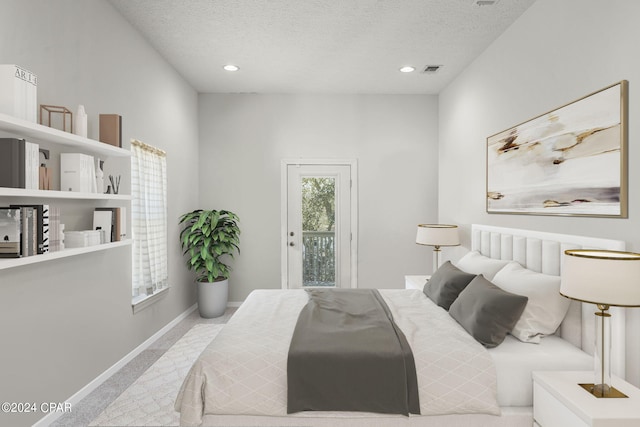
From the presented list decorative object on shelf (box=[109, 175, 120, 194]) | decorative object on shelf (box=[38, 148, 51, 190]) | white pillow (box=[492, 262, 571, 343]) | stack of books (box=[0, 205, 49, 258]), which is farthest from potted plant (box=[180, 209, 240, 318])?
white pillow (box=[492, 262, 571, 343])

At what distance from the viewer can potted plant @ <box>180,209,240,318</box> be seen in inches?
173

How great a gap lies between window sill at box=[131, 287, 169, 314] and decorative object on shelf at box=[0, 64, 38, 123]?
1926mm

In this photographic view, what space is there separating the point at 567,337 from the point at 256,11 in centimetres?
318

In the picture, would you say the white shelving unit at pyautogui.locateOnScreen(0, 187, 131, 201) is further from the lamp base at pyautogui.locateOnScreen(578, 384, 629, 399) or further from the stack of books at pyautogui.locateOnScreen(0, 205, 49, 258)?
the lamp base at pyautogui.locateOnScreen(578, 384, 629, 399)

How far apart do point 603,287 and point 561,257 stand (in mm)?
834

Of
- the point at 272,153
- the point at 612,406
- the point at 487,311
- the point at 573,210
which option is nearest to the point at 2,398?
the point at 487,311

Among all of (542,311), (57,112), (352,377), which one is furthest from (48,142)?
(542,311)

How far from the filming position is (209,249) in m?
4.48

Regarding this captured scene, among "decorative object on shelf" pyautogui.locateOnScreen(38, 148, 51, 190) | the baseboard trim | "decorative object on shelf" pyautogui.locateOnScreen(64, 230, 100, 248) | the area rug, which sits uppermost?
"decorative object on shelf" pyautogui.locateOnScreen(38, 148, 51, 190)

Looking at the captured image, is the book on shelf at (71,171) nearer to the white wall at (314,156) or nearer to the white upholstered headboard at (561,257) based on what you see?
the white wall at (314,156)

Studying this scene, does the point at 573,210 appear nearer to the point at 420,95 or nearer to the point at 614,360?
the point at 614,360

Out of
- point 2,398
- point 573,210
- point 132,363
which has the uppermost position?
point 573,210

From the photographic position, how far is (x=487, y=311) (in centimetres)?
219

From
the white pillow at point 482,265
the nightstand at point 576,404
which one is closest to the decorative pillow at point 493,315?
the nightstand at point 576,404
